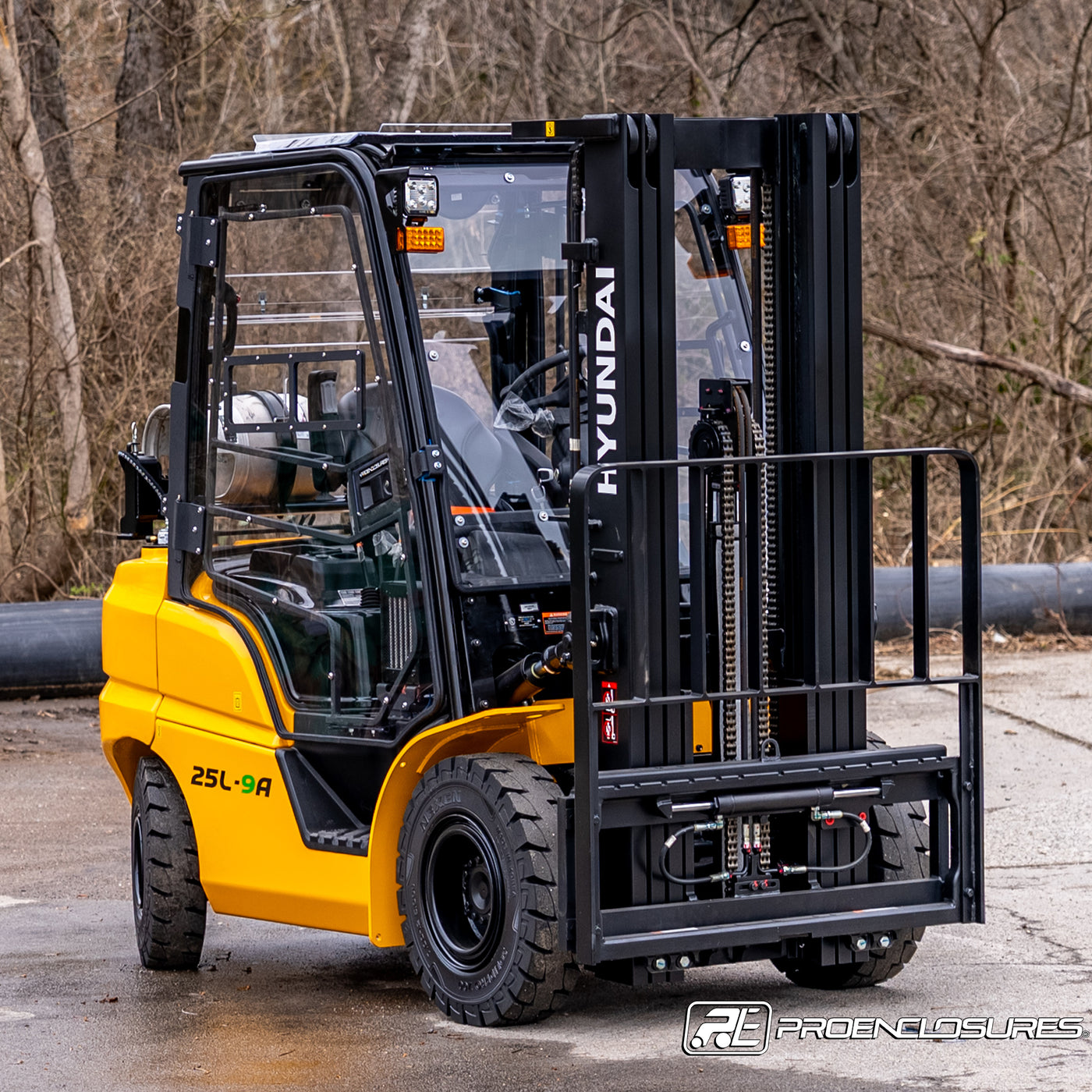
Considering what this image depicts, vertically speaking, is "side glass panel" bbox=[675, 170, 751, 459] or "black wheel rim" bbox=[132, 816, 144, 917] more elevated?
"side glass panel" bbox=[675, 170, 751, 459]

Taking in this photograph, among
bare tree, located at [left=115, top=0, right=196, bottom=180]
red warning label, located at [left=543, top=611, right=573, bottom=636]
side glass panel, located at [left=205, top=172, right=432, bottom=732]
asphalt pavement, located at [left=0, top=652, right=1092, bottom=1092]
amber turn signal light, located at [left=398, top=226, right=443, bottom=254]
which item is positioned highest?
bare tree, located at [left=115, top=0, right=196, bottom=180]

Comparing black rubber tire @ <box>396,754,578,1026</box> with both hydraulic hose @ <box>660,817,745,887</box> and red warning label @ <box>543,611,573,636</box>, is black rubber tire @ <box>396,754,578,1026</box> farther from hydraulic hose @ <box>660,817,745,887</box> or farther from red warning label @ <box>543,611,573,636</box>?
red warning label @ <box>543,611,573,636</box>

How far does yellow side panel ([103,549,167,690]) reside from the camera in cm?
645

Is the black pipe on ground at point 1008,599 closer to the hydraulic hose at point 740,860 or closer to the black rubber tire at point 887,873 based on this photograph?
the black rubber tire at point 887,873

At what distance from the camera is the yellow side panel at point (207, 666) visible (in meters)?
5.81

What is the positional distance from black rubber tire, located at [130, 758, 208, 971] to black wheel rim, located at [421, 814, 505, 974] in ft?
4.50

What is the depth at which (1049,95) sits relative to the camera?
57.9 feet

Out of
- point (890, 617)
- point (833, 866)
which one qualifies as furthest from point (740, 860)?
point (890, 617)

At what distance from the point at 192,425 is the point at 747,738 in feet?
7.56

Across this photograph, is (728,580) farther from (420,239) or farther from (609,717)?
(420,239)

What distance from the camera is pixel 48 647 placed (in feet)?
38.6

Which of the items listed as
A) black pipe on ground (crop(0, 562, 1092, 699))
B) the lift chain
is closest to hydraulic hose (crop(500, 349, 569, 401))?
the lift chain

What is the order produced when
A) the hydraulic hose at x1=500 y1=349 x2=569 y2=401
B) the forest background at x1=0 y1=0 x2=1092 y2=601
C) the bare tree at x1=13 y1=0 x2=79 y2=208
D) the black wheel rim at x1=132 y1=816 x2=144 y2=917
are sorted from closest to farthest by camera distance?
1. the hydraulic hose at x1=500 y1=349 x2=569 y2=401
2. the black wheel rim at x1=132 y1=816 x2=144 y2=917
3. the forest background at x1=0 y1=0 x2=1092 y2=601
4. the bare tree at x1=13 y1=0 x2=79 y2=208

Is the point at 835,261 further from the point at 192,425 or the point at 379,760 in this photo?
the point at 192,425
